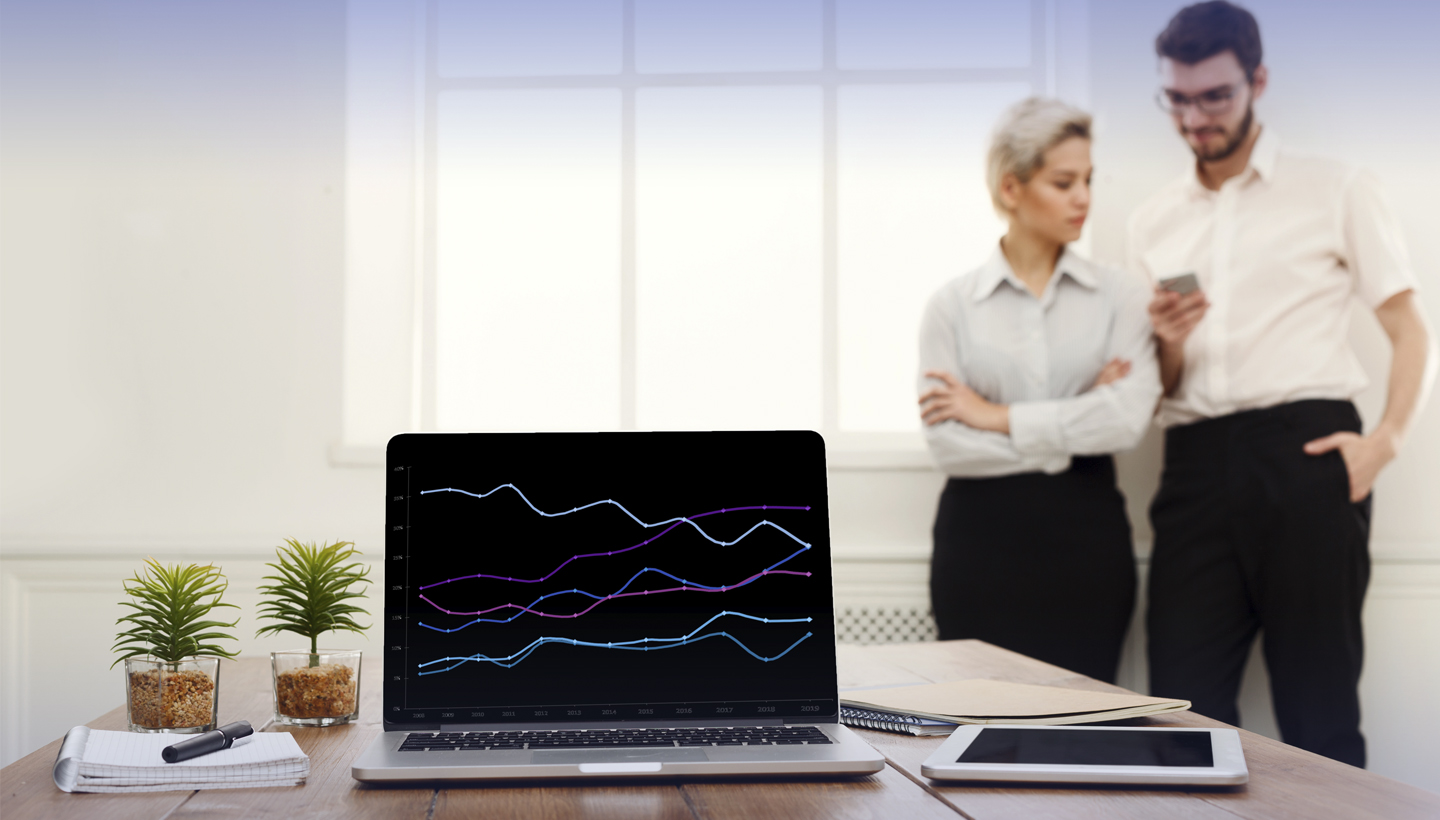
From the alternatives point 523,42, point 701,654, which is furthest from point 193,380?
point 701,654

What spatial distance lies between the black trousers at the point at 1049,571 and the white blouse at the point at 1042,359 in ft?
0.22

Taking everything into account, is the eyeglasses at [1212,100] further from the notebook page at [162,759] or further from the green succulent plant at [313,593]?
the notebook page at [162,759]

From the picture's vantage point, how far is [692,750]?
79cm

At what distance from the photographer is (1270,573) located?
7.39 ft

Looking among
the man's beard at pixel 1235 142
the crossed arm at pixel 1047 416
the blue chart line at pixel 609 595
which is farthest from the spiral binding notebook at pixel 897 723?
the man's beard at pixel 1235 142

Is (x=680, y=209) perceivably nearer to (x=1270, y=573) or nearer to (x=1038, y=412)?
(x=1038, y=412)

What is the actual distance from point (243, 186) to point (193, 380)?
0.50 meters

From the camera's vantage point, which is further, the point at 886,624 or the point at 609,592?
the point at 886,624

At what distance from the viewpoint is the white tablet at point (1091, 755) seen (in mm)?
730

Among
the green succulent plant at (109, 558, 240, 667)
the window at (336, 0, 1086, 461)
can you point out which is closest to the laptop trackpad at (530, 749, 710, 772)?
the green succulent plant at (109, 558, 240, 667)

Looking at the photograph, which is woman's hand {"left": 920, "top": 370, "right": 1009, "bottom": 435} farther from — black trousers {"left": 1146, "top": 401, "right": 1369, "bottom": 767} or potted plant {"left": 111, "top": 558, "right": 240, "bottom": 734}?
potted plant {"left": 111, "top": 558, "right": 240, "bottom": 734}

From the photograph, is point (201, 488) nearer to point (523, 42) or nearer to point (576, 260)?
point (576, 260)

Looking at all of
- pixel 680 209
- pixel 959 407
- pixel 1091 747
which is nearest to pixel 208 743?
pixel 1091 747

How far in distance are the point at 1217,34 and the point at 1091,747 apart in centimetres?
206
